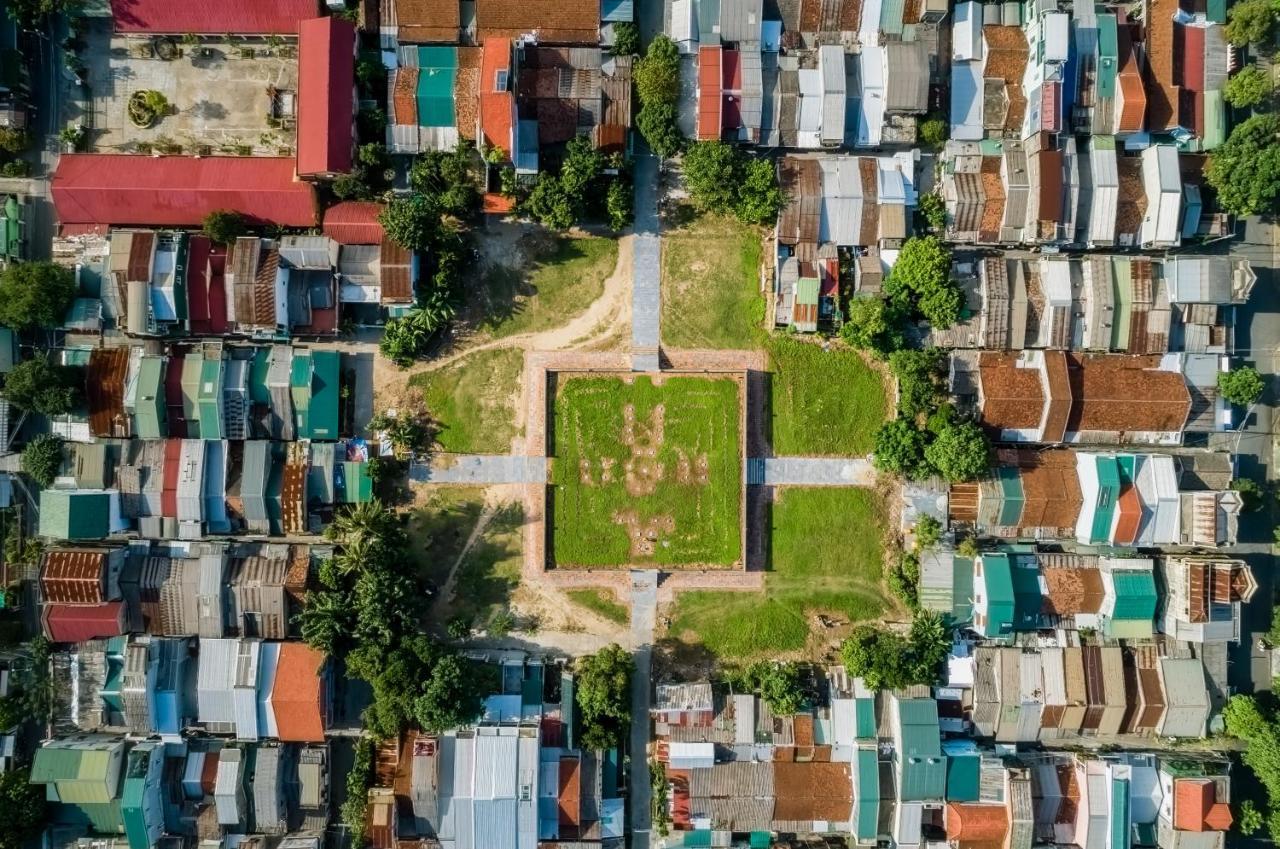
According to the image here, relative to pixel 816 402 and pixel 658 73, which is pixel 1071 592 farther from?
pixel 658 73

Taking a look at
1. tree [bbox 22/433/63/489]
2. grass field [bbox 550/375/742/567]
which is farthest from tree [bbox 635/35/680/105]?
tree [bbox 22/433/63/489]

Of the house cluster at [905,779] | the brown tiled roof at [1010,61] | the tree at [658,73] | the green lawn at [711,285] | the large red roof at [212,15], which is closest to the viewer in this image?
the house cluster at [905,779]

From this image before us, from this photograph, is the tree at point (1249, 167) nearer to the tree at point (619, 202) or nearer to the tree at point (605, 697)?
the tree at point (619, 202)

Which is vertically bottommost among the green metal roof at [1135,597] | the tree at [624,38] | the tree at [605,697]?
the tree at [605,697]

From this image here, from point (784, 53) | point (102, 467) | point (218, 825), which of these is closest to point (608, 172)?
point (784, 53)

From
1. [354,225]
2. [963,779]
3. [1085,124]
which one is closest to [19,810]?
[354,225]

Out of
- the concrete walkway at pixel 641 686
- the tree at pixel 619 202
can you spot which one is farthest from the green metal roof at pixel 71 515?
the tree at pixel 619 202
